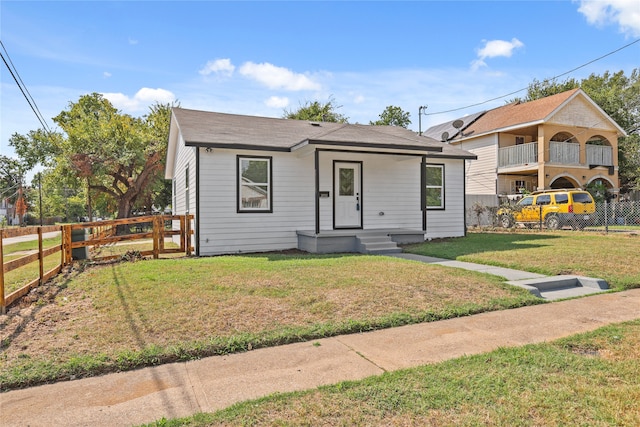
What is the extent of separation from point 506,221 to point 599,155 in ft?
36.3

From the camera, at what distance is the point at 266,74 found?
2172 cm

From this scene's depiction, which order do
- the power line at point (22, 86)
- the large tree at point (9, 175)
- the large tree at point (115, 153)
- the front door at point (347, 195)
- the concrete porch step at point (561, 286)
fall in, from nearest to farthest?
the concrete porch step at point (561, 286), the power line at point (22, 86), the front door at point (347, 195), the large tree at point (115, 153), the large tree at point (9, 175)

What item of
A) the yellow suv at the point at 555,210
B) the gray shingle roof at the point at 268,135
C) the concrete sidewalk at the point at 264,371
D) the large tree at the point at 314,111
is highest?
the large tree at the point at 314,111

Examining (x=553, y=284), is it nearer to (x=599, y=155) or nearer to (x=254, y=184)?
(x=254, y=184)

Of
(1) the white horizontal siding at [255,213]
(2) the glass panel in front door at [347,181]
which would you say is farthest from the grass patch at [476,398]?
(2) the glass panel in front door at [347,181]

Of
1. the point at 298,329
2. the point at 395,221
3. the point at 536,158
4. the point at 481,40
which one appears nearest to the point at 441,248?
the point at 395,221

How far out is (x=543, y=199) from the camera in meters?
17.8

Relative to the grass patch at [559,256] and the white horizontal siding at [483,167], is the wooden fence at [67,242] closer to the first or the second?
the grass patch at [559,256]

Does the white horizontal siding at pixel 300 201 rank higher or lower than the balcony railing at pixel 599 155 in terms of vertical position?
lower

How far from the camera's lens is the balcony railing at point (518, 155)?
22.5 m

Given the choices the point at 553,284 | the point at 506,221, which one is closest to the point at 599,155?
the point at 506,221

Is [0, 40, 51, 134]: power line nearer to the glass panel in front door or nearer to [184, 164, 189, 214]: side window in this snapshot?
[184, 164, 189, 214]: side window

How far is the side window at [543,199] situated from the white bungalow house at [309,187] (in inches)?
244

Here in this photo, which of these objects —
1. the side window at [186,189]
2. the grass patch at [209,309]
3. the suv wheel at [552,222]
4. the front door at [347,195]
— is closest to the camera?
the grass patch at [209,309]
